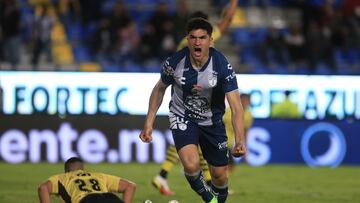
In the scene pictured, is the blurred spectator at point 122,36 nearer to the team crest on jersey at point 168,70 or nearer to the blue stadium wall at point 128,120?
the blue stadium wall at point 128,120

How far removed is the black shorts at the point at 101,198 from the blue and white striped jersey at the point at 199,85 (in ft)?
6.56

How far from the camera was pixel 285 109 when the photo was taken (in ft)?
70.6

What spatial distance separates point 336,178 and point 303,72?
3568 mm

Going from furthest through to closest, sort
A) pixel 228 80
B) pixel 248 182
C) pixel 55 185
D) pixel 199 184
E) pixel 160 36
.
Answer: pixel 160 36, pixel 248 182, pixel 199 184, pixel 228 80, pixel 55 185

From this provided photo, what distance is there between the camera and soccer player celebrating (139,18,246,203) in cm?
1100

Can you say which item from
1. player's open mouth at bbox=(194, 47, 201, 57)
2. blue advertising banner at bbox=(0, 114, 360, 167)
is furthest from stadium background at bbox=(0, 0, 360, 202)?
player's open mouth at bbox=(194, 47, 201, 57)

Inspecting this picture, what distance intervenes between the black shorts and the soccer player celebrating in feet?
4.96

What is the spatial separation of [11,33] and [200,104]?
1199 centimetres

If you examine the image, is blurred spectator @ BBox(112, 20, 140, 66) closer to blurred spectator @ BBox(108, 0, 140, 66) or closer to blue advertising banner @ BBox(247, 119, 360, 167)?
blurred spectator @ BBox(108, 0, 140, 66)

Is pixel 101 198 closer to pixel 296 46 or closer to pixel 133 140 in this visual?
pixel 133 140

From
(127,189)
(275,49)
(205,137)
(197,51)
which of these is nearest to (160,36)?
(275,49)

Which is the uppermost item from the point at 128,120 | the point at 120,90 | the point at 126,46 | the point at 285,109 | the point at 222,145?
the point at 222,145

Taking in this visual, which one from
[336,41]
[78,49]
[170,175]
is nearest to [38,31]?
[78,49]

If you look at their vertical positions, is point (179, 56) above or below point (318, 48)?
above
